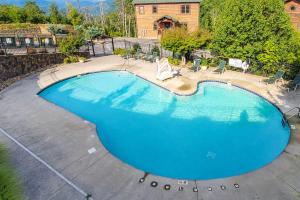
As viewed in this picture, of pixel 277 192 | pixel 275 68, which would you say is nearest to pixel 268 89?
pixel 275 68

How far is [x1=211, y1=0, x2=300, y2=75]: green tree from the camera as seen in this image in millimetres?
15648

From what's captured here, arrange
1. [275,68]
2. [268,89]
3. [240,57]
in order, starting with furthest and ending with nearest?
[240,57], [275,68], [268,89]

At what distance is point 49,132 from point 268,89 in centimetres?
1356

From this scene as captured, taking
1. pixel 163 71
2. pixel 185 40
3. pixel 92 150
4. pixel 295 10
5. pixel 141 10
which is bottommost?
pixel 92 150

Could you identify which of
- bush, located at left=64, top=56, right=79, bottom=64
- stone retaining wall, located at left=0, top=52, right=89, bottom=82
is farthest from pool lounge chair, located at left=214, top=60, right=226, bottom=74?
stone retaining wall, located at left=0, top=52, right=89, bottom=82

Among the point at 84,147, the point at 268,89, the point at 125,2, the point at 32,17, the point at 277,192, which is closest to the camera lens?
the point at 277,192

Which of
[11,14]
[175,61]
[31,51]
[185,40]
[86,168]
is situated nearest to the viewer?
[86,168]

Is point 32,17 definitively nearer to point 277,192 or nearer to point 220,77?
point 220,77

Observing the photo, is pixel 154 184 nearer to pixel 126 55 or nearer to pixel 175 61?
pixel 175 61

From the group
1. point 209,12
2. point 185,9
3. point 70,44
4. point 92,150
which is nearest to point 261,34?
point 92,150

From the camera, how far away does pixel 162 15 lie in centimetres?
3528

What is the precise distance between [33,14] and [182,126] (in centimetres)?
3204

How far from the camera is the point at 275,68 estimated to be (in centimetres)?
1652

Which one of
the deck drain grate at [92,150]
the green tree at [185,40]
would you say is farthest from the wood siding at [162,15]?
the deck drain grate at [92,150]
